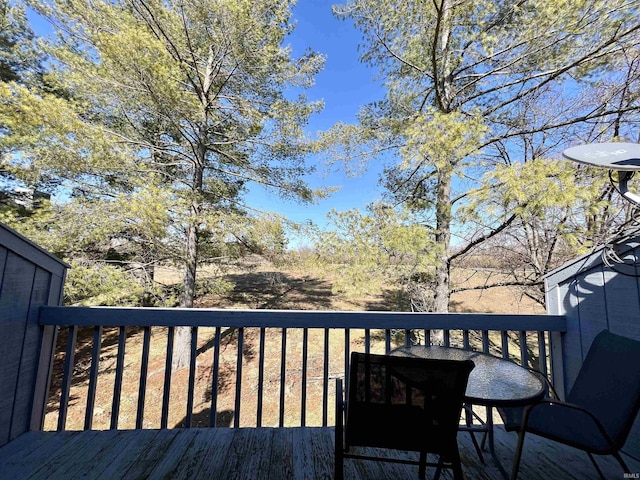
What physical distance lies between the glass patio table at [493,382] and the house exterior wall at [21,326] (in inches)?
97.3

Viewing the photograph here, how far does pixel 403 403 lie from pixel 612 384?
1284mm

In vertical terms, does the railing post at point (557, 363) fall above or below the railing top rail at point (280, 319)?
below

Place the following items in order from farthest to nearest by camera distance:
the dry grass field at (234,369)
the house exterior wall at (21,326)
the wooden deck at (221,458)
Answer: the dry grass field at (234,369) → the house exterior wall at (21,326) → the wooden deck at (221,458)

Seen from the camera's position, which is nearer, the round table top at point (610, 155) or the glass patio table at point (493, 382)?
the glass patio table at point (493, 382)

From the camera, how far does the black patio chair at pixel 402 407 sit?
1158 mm

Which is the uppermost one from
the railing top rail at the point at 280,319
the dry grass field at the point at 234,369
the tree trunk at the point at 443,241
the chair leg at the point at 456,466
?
the tree trunk at the point at 443,241

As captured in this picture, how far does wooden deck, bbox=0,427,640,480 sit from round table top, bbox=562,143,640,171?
179cm

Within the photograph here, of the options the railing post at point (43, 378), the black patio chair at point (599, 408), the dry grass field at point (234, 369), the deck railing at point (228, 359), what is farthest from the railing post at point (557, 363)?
the railing post at point (43, 378)

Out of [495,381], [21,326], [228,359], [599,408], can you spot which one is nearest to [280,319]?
[495,381]

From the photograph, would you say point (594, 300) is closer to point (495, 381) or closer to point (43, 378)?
point (495, 381)

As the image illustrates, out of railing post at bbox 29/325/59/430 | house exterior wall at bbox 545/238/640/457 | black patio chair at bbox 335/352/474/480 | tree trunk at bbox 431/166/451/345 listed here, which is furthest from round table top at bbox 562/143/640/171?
railing post at bbox 29/325/59/430

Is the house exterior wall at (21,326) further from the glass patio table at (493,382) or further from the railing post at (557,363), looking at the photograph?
the railing post at (557,363)

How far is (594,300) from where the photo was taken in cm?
196

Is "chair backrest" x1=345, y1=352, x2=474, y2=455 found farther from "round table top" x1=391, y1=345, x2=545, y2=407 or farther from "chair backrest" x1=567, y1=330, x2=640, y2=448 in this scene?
"chair backrest" x1=567, y1=330, x2=640, y2=448
